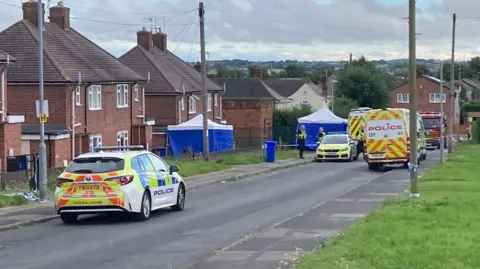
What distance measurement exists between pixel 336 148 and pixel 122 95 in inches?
464

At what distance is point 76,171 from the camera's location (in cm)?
1856

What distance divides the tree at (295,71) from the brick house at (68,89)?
129 meters

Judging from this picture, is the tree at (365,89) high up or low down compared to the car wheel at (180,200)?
up

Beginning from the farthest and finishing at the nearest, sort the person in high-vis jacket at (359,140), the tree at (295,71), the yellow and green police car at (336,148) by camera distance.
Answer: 1. the tree at (295,71)
2. the person in high-vis jacket at (359,140)
3. the yellow and green police car at (336,148)

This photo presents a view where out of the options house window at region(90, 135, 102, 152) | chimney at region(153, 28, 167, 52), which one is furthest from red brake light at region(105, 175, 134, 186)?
chimney at region(153, 28, 167, 52)

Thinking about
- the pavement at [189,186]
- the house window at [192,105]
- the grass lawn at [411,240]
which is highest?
the house window at [192,105]

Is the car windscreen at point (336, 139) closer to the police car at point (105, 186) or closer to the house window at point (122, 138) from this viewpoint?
the house window at point (122, 138)

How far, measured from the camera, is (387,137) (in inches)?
1506

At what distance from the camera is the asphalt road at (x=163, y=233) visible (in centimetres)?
1338

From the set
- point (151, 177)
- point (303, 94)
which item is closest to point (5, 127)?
point (151, 177)

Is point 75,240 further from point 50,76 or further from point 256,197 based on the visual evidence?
point 50,76

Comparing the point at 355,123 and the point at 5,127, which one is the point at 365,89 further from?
the point at 5,127

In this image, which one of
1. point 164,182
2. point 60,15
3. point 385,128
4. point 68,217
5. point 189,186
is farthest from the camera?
point 60,15

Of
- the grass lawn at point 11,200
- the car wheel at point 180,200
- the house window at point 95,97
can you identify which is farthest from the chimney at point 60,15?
the car wheel at point 180,200
